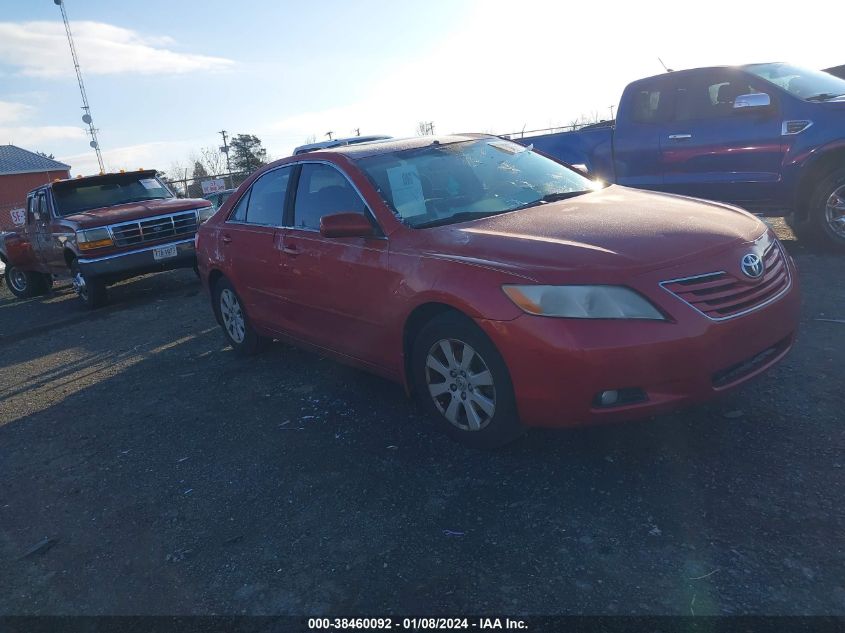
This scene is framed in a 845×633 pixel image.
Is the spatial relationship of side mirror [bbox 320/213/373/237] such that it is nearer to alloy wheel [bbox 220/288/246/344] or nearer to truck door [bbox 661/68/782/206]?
alloy wheel [bbox 220/288/246/344]

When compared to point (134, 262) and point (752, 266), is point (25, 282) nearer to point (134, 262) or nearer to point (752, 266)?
point (134, 262)

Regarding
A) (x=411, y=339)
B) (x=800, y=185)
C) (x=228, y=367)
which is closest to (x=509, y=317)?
(x=411, y=339)

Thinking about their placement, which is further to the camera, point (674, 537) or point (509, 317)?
point (509, 317)

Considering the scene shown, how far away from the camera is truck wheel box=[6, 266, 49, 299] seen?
12406mm

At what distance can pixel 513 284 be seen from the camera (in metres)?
3.16

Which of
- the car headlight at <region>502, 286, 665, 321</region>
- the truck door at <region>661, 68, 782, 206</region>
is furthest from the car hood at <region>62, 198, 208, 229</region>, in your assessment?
the car headlight at <region>502, 286, 665, 321</region>

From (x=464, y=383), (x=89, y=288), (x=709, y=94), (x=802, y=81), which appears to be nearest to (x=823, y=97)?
(x=802, y=81)

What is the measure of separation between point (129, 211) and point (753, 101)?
8555 mm

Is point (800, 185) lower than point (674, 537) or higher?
higher

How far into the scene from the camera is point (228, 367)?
5941 millimetres

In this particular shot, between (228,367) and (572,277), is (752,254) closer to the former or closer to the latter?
(572,277)

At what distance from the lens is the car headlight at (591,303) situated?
298 centimetres

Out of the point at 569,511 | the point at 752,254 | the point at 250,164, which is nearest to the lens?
the point at 569,511

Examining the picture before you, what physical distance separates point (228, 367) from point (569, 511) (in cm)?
386
